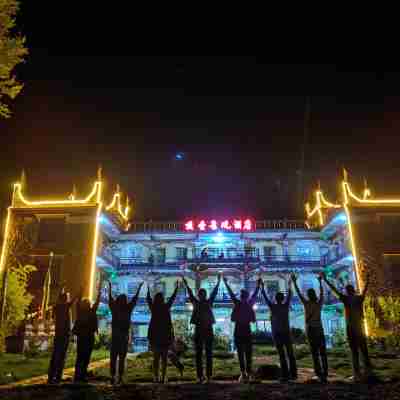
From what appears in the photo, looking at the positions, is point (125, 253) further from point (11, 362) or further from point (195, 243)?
point (11, 362)

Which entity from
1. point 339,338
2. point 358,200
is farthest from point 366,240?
point 339,338

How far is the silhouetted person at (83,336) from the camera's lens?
24.9ft

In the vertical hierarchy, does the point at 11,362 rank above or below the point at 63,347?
below

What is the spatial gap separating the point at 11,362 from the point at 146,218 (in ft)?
82.3

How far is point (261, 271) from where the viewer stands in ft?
98.5

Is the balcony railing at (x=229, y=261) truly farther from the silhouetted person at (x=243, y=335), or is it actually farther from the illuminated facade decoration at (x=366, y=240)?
the silhouetted person at (x=243, y=335)

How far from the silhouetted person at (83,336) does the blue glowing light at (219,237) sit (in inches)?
926

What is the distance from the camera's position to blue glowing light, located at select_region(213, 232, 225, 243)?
1222 inches

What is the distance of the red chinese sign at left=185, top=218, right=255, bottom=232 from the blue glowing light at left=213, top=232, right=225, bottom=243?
1.60 ft

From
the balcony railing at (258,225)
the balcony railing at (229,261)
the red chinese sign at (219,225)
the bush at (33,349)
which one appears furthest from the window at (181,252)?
the bush at (33,349)

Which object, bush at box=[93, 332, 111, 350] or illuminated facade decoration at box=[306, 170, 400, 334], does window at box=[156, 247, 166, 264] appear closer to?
bush at box=[93, 332, 111, 350]

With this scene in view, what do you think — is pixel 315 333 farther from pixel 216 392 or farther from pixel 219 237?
pixel 219 237

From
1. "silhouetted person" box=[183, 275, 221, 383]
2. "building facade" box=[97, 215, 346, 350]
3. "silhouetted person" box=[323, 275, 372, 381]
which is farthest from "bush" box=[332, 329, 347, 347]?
"silhouetted person" box=[183, 275, 221, 383]

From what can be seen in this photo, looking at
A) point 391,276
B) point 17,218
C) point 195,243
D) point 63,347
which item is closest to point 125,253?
point 195,243
